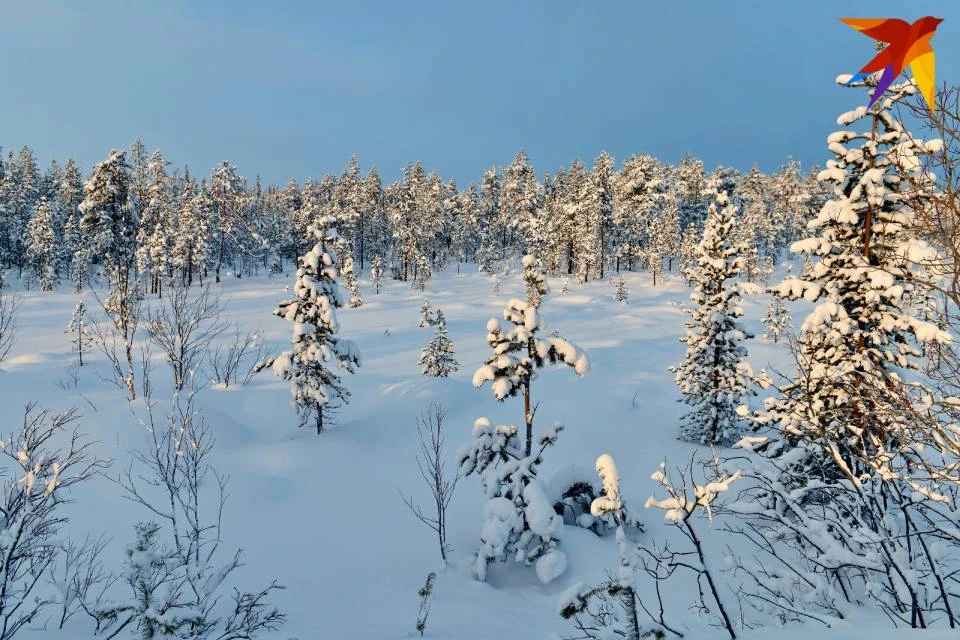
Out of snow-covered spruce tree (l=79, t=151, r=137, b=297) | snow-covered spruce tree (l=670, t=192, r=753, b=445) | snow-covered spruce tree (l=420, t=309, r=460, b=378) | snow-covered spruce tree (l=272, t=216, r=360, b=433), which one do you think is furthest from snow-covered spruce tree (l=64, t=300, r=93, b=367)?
snow-covered spruce tree (l=670, t=192, r=753, b=445)

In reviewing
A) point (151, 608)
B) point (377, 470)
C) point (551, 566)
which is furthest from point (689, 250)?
point (151, 608)

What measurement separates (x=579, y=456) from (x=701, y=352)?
682 centimetres

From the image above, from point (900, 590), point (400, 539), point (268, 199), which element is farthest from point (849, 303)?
point (268, 199)

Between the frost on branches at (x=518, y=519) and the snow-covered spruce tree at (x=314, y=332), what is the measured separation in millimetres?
8484

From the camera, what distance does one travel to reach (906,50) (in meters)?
3.95

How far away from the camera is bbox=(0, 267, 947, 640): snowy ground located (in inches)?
376

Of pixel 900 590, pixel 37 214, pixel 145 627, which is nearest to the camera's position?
pixel 900 590

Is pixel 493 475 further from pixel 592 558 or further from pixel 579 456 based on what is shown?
pixel 579 456

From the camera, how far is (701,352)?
20.6 meters

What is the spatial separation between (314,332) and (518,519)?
11176mm

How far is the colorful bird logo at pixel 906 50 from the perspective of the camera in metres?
3.93

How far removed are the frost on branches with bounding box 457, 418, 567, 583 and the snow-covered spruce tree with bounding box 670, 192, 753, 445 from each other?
10.6 metres

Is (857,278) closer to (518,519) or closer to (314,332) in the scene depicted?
(518,519)

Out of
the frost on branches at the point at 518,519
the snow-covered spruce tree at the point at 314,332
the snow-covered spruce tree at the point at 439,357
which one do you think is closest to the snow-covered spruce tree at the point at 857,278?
the frost on branches at the point at 518,519
